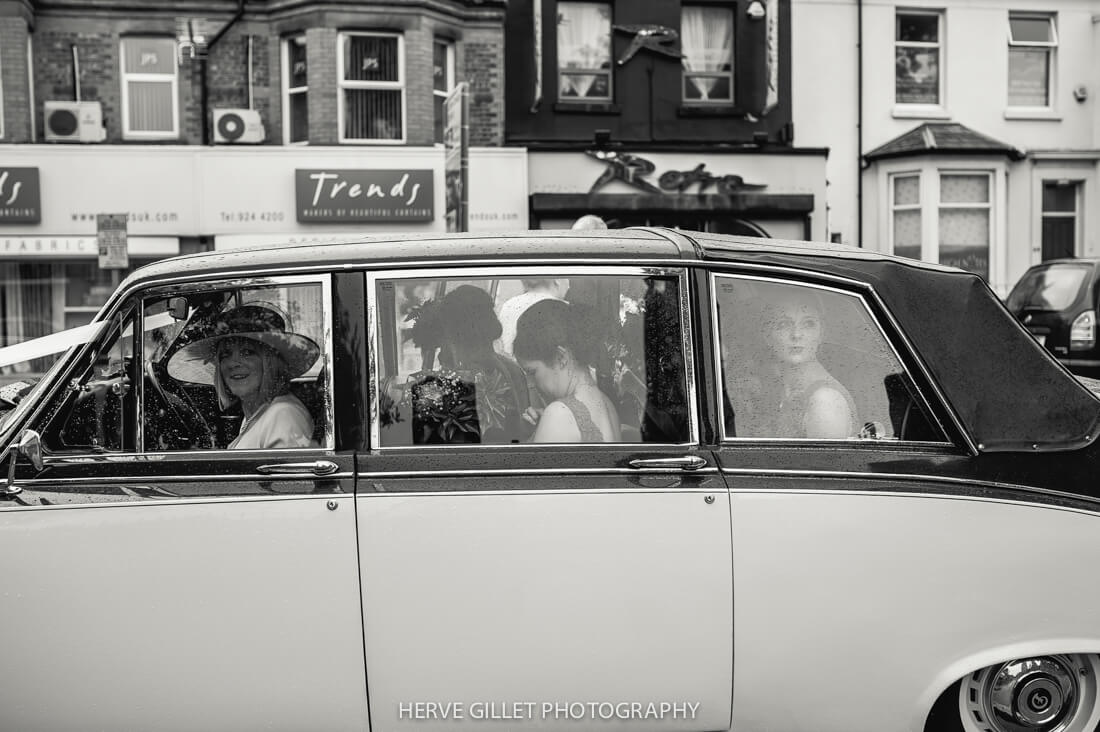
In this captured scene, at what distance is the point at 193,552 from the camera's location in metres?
2.91

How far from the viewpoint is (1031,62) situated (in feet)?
69.1

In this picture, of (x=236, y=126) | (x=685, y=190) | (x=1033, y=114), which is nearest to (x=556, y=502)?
(x=236, y=126)

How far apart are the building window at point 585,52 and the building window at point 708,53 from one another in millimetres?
1502

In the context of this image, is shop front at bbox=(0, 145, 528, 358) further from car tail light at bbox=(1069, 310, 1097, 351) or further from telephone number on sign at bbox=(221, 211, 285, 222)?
car tail light at bbox=(1069, 310, 1097, 351)

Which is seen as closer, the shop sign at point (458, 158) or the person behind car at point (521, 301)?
the person behind car at point (521, 301)

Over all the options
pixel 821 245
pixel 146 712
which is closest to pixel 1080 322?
pixel 821 245

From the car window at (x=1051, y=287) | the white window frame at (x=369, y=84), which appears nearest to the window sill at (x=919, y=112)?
the car window at (x=1051, y=287)

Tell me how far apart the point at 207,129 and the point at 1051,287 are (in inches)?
513

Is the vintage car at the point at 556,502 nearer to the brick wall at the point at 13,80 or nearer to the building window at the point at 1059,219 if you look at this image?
the brick wall at the point at 13,80

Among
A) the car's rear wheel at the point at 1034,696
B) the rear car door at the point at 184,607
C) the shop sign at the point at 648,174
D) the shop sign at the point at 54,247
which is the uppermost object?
the shop sign at the point at 648,174

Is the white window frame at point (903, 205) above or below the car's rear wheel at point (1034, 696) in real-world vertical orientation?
above

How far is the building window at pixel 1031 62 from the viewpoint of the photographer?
68.9 ft

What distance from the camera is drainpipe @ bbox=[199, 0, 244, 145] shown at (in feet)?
57.4

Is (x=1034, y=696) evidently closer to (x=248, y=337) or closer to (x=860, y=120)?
(x=248, y=337)
